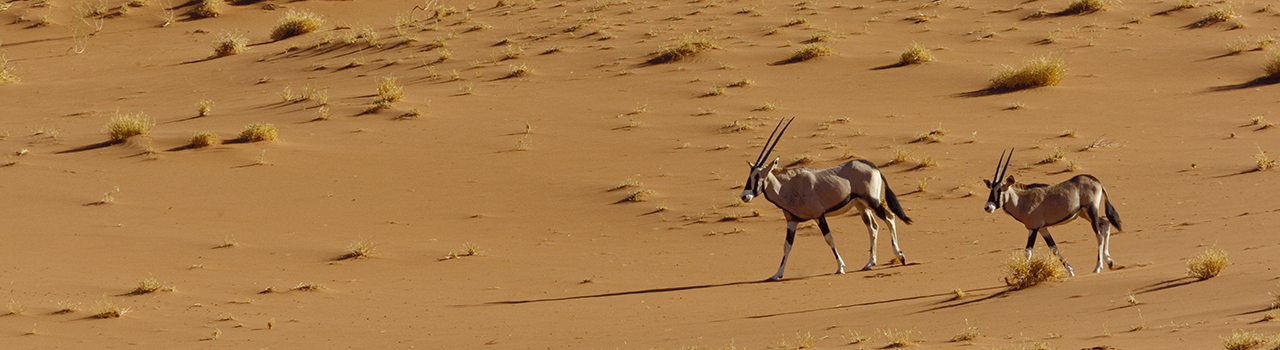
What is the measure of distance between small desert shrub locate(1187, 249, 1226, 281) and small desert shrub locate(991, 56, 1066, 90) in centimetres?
1257

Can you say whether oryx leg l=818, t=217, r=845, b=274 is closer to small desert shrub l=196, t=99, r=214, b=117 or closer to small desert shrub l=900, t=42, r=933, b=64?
small desert shrub l=900, t=42, r=933, b=64

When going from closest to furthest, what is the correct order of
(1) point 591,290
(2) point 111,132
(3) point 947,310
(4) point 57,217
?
(3) point 947,310 → (1) point 591,290 → (4) point 57,217 → (2) point 111,132

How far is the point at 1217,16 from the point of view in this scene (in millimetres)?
26719

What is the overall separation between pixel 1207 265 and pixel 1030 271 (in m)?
1.40

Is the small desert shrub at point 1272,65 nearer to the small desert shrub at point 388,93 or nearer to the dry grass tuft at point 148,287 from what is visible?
the small desert shrub at point 388,93

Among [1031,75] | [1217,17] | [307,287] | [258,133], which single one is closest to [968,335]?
[307,287]

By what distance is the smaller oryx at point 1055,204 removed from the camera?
1146cm

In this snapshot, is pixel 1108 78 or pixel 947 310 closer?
pixel 947 310

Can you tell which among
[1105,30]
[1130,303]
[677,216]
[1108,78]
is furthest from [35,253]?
[1105,30]

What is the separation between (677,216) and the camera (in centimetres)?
1602

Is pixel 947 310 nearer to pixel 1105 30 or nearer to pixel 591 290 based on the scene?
pixel 591 290

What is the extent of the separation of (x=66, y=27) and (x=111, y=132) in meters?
17.7

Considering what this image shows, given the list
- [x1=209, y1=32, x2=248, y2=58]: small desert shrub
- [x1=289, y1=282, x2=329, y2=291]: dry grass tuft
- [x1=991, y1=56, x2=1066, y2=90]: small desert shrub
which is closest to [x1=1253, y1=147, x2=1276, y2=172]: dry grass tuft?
[x1=991, y1=56, x2=1066, y2=90]: small desert shrub

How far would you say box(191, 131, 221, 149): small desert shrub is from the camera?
19500 mm
